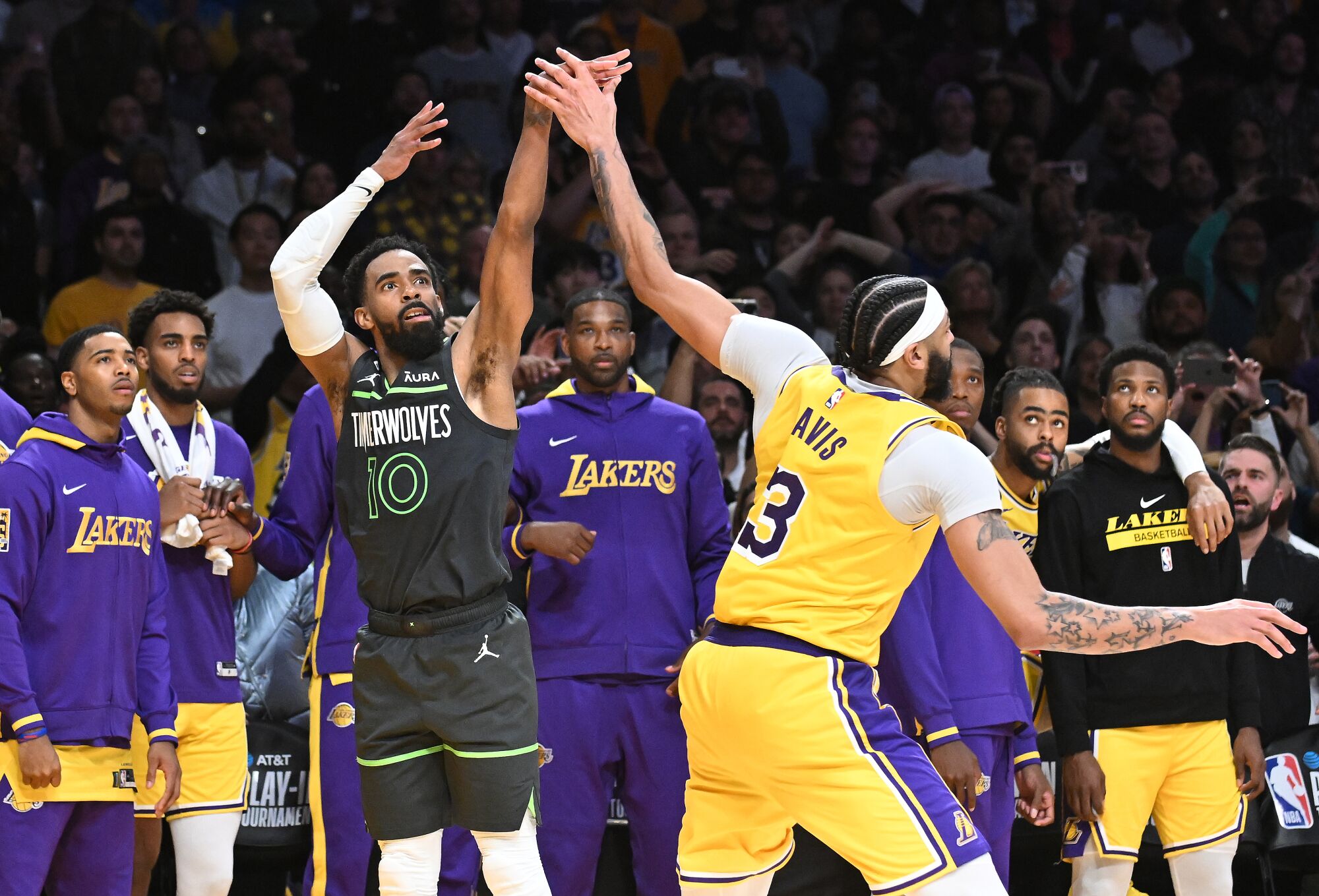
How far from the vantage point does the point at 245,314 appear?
8812mm

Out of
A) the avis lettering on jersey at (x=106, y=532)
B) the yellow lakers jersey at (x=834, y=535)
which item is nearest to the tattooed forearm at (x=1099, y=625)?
the yellow lakers jersey at (x=834, y=535)

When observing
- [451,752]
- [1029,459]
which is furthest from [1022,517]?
[451,752]

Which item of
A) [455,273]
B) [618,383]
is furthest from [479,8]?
[618,383]

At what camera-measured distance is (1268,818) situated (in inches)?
276

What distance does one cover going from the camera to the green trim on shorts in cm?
459

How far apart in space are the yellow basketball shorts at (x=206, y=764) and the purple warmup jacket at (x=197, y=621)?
5cm

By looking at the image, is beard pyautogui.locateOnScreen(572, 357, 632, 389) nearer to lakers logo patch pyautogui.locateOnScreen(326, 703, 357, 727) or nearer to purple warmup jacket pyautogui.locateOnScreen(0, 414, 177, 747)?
lakers logo patch pyautogui.locateOnScreen(326, 703, 357, 727)

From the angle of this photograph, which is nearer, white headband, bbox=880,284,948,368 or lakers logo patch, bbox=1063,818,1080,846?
white headband, bbox=880,284,948,368

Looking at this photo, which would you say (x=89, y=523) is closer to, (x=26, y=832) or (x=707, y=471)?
(x=26, y=832)

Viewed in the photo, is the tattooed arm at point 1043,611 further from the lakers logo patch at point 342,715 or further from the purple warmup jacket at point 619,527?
the lakers logo patch at point 342,715

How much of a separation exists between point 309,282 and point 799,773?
7.15 feet

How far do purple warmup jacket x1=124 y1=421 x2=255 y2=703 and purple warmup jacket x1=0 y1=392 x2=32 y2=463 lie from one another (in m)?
0.43

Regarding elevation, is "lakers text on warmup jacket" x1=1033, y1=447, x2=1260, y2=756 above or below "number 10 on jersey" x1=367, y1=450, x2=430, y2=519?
below

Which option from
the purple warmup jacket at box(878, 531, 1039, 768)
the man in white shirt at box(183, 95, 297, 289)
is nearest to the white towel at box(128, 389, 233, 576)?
the purple warmup jacket at box(878, 531, 1039, 768)
